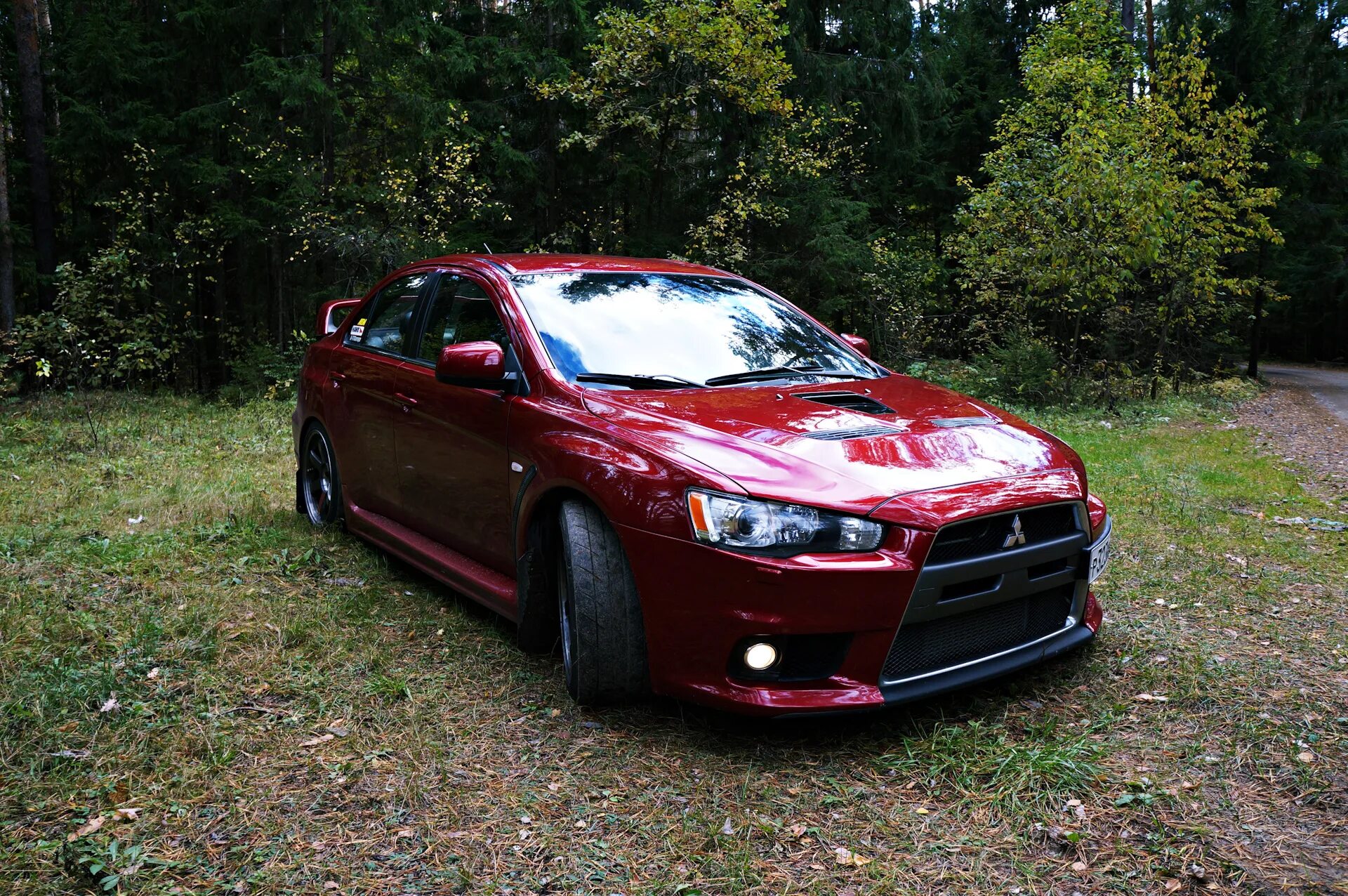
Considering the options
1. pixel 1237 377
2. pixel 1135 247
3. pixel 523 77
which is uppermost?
pixel 523 77

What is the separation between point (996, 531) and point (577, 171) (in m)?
17.1

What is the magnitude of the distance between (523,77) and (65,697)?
16.5 meters

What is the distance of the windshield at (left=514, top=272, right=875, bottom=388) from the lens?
3.73 meters

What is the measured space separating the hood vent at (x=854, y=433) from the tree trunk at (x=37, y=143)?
16328 millimetres

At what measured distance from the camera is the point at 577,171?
1877 centimetres

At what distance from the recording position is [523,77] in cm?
1773

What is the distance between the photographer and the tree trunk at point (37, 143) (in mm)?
14453

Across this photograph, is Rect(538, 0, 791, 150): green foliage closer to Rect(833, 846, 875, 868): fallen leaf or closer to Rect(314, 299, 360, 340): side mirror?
Rect(314, 299, 360, 340): side mirror

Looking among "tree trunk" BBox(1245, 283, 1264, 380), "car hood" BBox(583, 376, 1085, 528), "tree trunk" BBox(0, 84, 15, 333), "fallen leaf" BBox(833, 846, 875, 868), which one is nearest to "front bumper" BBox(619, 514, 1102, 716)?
"car hood" BBox(583, 376, 1085, 528)

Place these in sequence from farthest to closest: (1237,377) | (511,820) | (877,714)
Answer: (1237,377)
(877,714)
(511,820)

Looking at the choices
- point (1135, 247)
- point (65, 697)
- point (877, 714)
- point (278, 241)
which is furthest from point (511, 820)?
point (278, 241)

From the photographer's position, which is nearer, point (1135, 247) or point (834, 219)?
point (1135, 247)

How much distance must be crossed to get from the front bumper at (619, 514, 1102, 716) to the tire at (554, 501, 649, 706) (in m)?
0.08

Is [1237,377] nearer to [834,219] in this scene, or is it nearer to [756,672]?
[834,219]
